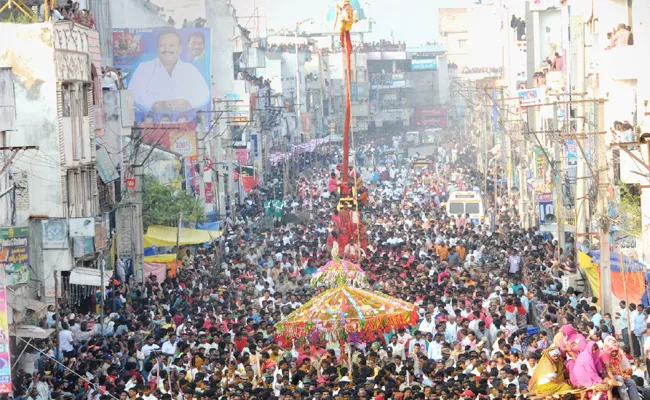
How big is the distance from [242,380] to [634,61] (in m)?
12.6

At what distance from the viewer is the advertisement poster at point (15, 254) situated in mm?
24236

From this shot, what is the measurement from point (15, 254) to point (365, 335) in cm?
863

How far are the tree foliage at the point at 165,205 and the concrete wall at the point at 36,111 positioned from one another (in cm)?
867

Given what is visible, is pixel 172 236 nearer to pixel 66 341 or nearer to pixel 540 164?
pixel 66 341

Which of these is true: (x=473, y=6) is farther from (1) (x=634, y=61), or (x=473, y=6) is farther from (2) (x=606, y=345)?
(2) (x=606, y=345)

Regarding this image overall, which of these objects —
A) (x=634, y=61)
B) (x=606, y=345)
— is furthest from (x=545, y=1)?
(x=606, y=345)

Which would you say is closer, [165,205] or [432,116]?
[165,205]

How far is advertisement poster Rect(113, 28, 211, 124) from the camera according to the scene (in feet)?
155

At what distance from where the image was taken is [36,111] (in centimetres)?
2734

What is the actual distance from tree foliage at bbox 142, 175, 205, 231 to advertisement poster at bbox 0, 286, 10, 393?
781 inches

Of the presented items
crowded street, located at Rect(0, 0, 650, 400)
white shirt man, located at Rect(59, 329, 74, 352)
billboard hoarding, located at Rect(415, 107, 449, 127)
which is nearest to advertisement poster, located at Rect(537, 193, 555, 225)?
crowded street, located at Rect(0, 0, 650, 400)

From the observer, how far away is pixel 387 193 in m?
50.6

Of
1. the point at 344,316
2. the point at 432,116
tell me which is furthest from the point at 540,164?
the point at 432,116

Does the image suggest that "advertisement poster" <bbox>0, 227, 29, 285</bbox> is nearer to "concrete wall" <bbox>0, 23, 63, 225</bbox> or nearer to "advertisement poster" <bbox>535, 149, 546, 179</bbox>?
"concrete wall" <bbox>0, 23, 63, 225</bbox>
